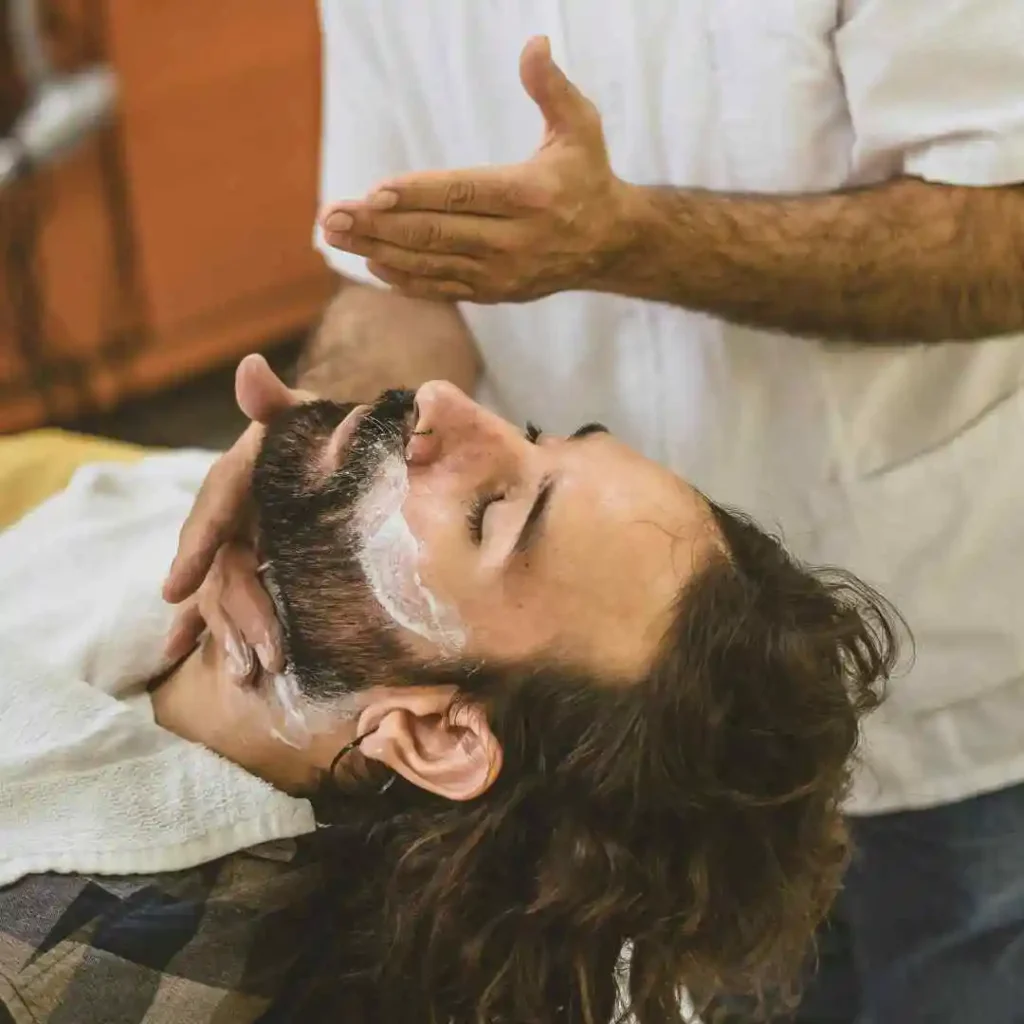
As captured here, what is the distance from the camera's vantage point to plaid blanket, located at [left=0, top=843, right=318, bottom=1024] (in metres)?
0.77

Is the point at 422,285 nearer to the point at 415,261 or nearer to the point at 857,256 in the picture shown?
the point at 415,261

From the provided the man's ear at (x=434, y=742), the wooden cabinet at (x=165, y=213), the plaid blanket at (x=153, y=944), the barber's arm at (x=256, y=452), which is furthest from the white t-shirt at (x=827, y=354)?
the wooden cabinet at (x=165, y=213)

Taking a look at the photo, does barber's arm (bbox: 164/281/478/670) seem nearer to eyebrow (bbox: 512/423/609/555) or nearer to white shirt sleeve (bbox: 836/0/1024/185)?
eyebrow (bbox: 512/423/609/555)

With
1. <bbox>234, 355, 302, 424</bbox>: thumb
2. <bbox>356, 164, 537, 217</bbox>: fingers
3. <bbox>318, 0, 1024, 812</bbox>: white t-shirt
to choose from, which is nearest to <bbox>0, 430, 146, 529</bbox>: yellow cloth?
<bbox>234, 355, 302, 424</bbox>: thumb

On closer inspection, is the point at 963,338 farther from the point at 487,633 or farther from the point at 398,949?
the point at 398,949

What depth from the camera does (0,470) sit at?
1205mm

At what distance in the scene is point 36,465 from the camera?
4.02 ft

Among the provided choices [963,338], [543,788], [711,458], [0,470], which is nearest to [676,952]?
[543,788]

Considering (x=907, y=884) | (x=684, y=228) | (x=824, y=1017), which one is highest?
(x=684, y=228)

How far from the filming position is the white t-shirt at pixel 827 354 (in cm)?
91

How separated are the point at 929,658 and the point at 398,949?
49cm

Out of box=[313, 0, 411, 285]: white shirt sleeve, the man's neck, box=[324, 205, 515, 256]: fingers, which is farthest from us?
box=[313, 0, 411, 285]: white shirt sleeve

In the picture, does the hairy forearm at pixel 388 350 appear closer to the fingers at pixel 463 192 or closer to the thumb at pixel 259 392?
the thumb at pixel 259 392

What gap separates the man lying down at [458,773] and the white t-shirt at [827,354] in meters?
0.13
